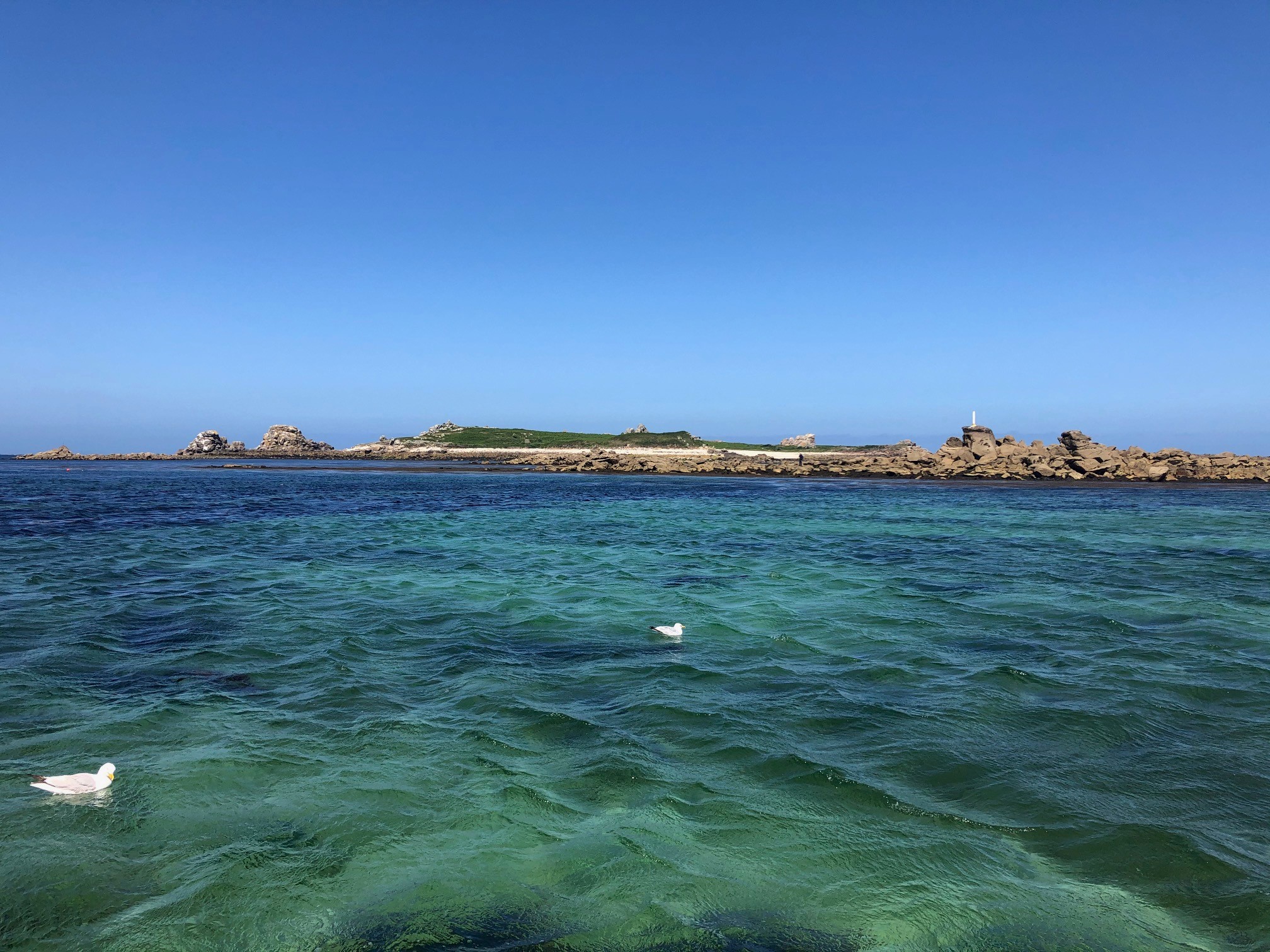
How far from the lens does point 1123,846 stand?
15.2 ft

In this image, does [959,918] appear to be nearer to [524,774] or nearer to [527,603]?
[524,774]

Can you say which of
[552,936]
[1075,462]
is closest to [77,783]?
[552,936]

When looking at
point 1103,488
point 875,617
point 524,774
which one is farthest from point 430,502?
point 1103,488

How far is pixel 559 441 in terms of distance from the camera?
120812mm

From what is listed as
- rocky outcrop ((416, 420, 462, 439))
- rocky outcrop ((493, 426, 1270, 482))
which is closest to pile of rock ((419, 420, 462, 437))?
rocky outcrop ((416, 420, 462, 439))

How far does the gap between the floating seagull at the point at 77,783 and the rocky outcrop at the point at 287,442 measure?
120912mm

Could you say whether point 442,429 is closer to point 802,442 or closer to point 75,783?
point 802,442

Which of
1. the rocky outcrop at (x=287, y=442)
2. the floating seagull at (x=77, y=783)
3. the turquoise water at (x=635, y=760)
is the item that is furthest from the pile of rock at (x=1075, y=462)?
the rocky outcrop at (x=287, y=442)

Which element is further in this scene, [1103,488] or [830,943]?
[1103,488]

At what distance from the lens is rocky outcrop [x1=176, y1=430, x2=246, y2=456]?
111 m

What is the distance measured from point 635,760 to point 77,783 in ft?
13.4

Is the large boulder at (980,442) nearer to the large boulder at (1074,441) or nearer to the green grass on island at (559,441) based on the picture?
the large boulder at (1074,441)

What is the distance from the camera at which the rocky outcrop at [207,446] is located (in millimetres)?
111312

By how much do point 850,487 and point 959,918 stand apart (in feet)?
136
